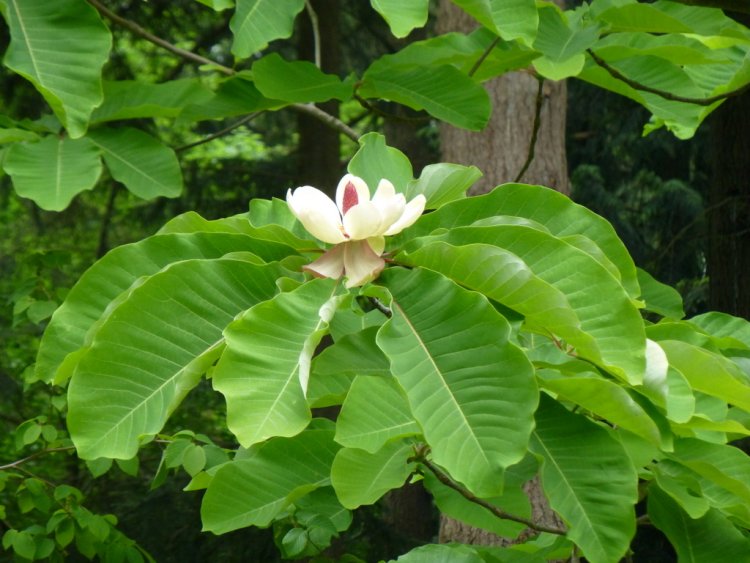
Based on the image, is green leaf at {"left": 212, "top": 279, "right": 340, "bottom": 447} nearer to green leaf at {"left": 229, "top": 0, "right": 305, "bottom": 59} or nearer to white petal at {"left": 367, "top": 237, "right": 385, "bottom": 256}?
white petal at {"left": 367, "top": 237, "right": 385, "bottom": 256}

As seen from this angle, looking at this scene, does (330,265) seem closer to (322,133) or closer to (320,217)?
(320,217)

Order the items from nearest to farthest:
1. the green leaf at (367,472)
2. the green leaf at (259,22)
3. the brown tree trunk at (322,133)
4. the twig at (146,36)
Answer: the green leaf at (367,472)
the green leaf at (259,22)
the twig at (146,36)
the brown tree trunk at (322,133)

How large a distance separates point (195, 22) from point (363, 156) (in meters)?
4.83

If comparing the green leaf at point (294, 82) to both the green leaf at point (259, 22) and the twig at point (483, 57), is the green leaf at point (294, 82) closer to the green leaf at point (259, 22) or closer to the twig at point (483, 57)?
the twig at point (483, 57)

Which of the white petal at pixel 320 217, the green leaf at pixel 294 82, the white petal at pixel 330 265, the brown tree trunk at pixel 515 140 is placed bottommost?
the brown tree trunk at pixel 515 140

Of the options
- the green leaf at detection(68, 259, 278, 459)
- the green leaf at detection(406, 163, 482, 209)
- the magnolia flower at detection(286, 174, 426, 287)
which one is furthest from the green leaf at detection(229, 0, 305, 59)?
the green leaf at detection(68, 259, 278, 459)

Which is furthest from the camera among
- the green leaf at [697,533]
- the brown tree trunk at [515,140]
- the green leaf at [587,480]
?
the brown tree trunk at [515,140]

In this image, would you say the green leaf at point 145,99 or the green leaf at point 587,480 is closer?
the green leaf at point 587,480

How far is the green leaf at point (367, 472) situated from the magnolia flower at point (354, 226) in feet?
0.98

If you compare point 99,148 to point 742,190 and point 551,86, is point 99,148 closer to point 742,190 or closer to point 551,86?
point 551,86

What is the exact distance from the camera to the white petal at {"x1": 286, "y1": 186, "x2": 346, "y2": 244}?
1.15 meters

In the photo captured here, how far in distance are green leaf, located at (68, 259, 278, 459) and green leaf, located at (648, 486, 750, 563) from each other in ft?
2.59

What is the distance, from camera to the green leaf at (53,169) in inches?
77.9

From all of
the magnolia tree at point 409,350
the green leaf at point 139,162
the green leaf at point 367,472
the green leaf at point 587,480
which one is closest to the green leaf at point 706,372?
the magnolia tree at point 409,350
